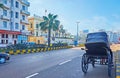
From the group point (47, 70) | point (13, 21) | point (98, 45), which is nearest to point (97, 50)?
point (98, 45)

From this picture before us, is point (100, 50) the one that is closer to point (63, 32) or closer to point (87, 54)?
point (87, 54)

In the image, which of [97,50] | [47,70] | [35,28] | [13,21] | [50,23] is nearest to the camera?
[97,50]

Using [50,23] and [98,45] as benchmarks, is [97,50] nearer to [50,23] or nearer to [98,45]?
[98,45]

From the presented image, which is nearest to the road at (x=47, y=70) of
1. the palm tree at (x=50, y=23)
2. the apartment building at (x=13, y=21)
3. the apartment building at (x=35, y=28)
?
the apartment building at (x=13, y=21)

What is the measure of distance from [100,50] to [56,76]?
9.08 feet

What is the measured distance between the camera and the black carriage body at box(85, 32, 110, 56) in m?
11.0

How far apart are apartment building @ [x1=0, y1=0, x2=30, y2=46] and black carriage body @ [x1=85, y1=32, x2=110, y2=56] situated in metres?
34.0

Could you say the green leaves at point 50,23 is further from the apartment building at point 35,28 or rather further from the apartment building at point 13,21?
the apartment building at point 35,28

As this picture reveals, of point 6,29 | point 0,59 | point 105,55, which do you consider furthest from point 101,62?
point 6,29

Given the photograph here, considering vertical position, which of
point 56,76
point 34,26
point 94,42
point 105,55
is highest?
point 34,26

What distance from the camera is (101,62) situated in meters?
12.3

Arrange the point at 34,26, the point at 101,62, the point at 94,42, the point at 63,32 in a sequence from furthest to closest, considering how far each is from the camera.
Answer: the point at 63,32 → the point at 34,26 → the point at 101,62 → the point at 94,42

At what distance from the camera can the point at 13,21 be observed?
4884 cm

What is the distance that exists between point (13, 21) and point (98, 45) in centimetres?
4004
